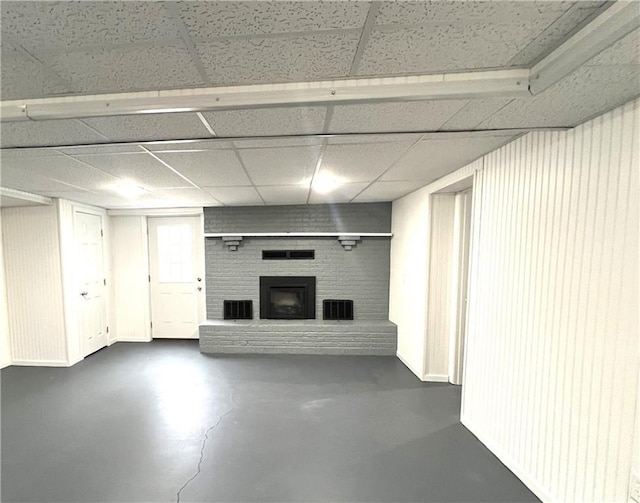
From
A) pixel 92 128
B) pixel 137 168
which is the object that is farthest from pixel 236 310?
pixel 92 128

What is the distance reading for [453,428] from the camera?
7.12 feet

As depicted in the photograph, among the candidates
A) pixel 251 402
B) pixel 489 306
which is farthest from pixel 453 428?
pixel 251 402

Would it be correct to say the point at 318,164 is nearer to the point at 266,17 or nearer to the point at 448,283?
the point at 266,17

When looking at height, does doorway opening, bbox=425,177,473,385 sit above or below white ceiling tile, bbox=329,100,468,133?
below

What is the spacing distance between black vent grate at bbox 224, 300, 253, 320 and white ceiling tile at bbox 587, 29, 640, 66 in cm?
409

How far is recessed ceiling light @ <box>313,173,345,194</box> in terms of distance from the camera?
2422 millimetres

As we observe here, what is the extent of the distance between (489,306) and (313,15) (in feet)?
6.88

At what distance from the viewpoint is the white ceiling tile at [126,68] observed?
2.96 feet

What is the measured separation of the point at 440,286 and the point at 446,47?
8.11 ft

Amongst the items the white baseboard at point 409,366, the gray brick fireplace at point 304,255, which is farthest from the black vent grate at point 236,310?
the white baseboard at point 409,366

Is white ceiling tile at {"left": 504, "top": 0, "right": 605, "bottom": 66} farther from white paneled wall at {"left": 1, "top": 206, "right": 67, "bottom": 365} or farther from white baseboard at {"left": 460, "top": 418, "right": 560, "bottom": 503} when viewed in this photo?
white paneled wall at {"left": 1, "top": 206, "right": 67, "bottom": 365}

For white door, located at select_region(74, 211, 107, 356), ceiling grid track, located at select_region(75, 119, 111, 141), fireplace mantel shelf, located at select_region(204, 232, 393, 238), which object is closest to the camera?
ceiling grid track, located at select_region(75, 119, 111, 141)

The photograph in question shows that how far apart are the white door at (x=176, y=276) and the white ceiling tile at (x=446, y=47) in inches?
156

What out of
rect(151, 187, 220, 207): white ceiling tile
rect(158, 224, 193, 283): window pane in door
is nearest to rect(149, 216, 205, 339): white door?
rect(158, 224, 193, 283): window pane in door
